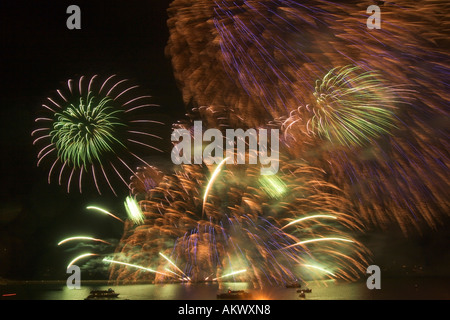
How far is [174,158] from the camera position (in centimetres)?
2412
